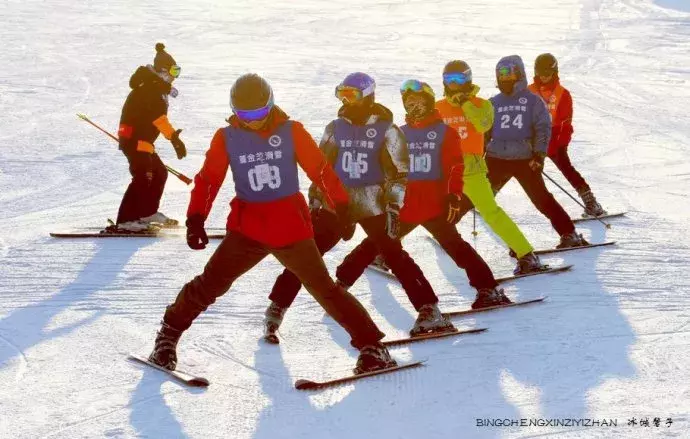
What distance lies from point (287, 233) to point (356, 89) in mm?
1361

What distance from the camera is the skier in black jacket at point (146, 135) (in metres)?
9.54

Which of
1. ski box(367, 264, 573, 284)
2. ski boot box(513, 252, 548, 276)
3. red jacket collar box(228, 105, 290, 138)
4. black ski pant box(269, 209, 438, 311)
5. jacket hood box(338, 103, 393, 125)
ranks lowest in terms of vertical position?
ski box(367, 264, 573, 284)

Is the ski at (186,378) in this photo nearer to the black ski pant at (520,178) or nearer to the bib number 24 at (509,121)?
the black ski pant at (520,178)

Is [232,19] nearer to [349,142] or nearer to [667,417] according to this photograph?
[349,142]

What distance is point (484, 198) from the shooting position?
8500mm

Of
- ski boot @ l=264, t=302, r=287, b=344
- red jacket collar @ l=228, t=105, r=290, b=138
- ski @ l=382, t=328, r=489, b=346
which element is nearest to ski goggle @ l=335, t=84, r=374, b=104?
red jacket collar @ l=228, t=105, r=290, b=138

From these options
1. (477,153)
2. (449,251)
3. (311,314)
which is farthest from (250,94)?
(477,153)

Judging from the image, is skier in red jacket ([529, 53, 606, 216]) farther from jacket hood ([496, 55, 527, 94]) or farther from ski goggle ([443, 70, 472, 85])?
ski goggle ([443, 70, 472, 85])

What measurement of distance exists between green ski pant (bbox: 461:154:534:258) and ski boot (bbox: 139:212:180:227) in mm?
3148

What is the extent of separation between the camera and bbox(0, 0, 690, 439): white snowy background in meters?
5.70

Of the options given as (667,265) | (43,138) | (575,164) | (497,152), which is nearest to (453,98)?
(497,152)

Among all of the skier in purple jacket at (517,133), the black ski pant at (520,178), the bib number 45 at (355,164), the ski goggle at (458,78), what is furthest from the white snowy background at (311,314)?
the ski goggle at (458,78)

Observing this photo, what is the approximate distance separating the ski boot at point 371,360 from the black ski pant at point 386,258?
0.93 m

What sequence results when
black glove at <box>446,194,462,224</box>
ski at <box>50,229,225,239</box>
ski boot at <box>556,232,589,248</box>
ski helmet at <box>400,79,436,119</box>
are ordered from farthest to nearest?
ski at <box>50,229,225,239</box>, ski boot at <box>556,232,589,248</box>, ski helmet at <box>400,79,436,119</box>, black glove at <box>446,194,462,224</box>
